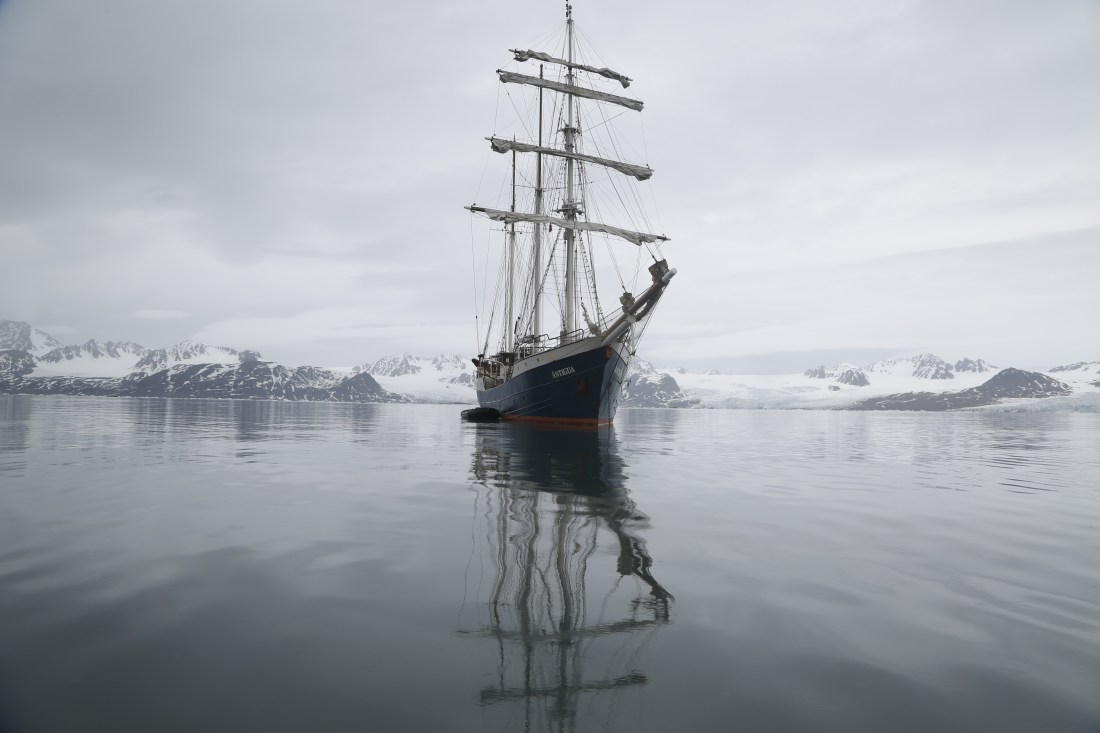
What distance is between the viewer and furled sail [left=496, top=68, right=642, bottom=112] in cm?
5557

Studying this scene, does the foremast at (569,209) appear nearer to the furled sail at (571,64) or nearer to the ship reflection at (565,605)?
the furled sail at (571,64)

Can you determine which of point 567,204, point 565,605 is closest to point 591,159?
point 567,204

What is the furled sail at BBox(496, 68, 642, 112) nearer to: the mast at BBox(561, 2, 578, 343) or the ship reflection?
the mast at BBox(561, 2, 578, 343)

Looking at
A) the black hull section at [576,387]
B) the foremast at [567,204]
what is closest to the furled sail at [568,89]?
the foremast at [567,204]

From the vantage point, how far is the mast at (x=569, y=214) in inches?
2076

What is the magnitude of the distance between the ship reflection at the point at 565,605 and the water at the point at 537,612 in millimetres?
32

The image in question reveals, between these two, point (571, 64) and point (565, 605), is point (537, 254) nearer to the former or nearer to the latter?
point (571, 64)

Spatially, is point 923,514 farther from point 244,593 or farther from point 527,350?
point 527,350

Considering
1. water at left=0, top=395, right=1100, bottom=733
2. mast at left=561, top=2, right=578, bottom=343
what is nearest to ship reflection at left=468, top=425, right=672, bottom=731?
water at left=0, top=395, right=1100, bottom=733

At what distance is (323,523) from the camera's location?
9672 mm

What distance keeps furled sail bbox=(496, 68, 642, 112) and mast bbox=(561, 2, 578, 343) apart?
38.8 inches

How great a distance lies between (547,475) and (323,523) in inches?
305

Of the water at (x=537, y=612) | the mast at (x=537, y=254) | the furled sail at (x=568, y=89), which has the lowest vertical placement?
the water at (x=537, y=612)

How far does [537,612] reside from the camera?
5.61 meters
